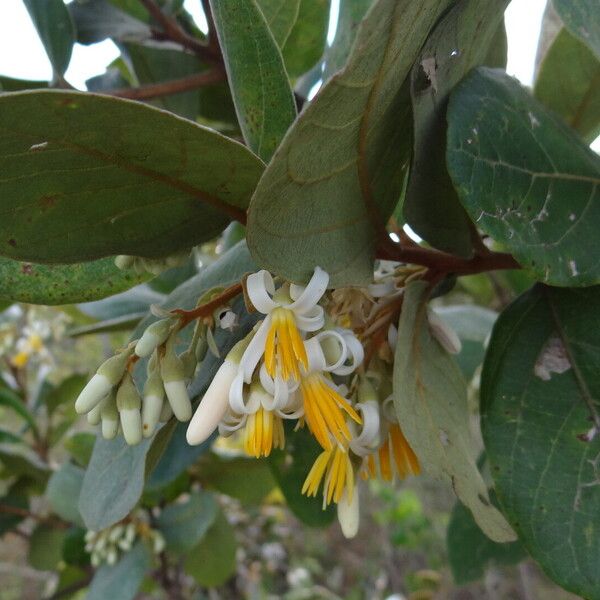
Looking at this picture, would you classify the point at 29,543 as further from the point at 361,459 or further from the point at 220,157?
the point at 220,157

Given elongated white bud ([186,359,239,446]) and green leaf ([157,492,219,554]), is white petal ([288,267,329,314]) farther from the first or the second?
green leaf ([157,492,219,554])

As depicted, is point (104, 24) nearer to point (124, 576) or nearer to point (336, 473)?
point (336, 473)

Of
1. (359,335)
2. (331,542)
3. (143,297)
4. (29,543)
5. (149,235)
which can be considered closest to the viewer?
Answer: (149,235)

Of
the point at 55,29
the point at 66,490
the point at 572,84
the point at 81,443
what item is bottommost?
the point at 66,490

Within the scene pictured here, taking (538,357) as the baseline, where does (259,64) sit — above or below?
above

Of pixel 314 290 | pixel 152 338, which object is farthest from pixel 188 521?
pixel 314 290

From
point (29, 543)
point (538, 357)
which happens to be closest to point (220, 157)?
point (538, 357)

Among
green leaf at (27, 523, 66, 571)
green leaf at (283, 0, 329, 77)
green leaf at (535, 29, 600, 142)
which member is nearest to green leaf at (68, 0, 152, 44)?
green leaf at (283, 0, 329, 77)

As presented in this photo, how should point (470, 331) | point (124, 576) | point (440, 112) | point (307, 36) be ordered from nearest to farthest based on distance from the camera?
point (440, 112)
point (307, 36)
point (470, 331)
point (124, 576)
